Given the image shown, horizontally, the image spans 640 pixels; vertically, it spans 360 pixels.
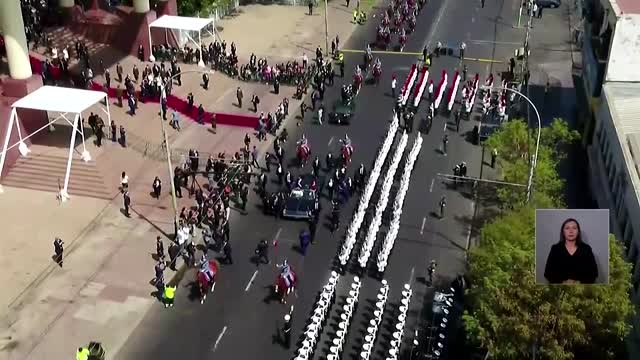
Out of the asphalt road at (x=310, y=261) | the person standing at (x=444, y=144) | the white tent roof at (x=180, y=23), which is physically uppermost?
the white tent roof at (x=180, y=23)

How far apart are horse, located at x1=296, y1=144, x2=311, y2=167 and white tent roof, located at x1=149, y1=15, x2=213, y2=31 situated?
54.7 ft

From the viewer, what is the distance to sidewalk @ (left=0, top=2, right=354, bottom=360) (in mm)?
33125

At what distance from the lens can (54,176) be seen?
144ft

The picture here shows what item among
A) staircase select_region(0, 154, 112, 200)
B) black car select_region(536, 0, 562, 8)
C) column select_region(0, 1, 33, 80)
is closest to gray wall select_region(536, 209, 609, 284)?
staircase select_region(0, 154, 112, 200)

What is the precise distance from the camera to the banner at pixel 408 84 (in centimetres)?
5406

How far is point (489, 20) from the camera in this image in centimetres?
7525

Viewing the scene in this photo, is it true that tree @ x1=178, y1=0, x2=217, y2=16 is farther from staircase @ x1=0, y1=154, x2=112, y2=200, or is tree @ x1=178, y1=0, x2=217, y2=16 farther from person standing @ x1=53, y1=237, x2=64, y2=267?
person standing @ x1=53, y1=237, x2=64, y2=267

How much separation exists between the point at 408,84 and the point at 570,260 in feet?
112

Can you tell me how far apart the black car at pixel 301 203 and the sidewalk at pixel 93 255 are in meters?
5.95

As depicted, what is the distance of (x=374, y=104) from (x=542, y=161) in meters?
19.0

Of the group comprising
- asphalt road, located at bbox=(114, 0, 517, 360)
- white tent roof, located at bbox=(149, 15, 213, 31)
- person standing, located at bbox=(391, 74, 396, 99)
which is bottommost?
asphalt road, located at bbox=(114, 0, 517, 360)

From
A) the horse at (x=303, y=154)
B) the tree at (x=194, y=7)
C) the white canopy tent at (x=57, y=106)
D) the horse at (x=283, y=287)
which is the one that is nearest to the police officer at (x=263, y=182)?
the horse at (x=303, y=154)

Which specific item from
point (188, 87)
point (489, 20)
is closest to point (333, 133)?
point (188, 87)

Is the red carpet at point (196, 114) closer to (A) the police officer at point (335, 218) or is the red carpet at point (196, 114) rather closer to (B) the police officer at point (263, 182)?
(B) the police officer at point (263, 182)
